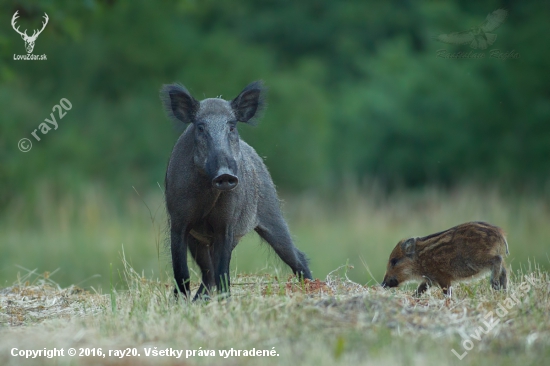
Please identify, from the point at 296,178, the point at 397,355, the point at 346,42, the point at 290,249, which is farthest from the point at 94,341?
the point at 346,42

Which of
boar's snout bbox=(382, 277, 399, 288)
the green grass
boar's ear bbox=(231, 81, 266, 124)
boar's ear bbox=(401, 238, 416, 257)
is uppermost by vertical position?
boar's ear bbox=(231, 81, 266, 124)

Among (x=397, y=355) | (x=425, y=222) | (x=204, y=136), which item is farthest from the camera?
(x=425, y=222)

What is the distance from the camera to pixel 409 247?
26.2 ft

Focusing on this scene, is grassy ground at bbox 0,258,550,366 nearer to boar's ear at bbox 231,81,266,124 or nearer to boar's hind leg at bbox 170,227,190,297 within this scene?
boar's hind leg at bbox 170,227,190,297

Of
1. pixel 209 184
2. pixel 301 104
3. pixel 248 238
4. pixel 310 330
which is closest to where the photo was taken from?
pixel 310 330

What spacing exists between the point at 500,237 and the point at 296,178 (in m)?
17.1

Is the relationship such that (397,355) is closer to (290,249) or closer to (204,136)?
(204,136)

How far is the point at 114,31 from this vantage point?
25.7 metres

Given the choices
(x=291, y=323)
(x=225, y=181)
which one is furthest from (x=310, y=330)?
(x=225, y=181)

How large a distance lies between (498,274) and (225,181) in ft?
8.09

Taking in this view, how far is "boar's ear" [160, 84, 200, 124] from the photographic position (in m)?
7.63

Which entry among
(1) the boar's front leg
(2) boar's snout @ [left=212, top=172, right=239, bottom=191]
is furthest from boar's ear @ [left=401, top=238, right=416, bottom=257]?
(2) boar's snout @ [left=212, top=172, right=239, bottom=191]

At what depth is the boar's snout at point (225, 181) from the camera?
266 inches

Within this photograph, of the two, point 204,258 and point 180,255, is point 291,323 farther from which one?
point 204,258
